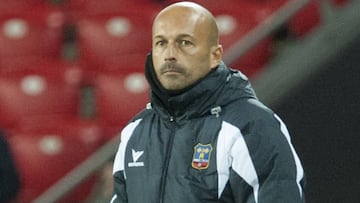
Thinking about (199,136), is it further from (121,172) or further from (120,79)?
(120,79)

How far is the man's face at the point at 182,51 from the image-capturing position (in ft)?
9.52

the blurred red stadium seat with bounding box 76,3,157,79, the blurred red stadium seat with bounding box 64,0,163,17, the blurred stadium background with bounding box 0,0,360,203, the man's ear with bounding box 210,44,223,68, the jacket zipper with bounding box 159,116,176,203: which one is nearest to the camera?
the jacket zipper with bounding box 159,116,176,203

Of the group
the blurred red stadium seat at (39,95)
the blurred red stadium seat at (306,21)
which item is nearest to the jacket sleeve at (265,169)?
the blurred red stadium seat at (306,21)

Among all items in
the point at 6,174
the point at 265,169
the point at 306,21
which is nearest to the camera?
the point at 265,169

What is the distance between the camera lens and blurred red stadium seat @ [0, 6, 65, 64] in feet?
18.7

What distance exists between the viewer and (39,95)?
548 cm

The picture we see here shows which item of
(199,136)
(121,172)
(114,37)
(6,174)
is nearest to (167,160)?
(199,136)

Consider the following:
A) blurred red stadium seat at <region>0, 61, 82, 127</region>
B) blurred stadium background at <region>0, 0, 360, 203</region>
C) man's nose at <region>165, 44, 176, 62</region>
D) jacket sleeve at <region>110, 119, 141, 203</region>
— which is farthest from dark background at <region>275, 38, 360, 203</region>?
man's nose at <region>165, 44, 176, 62</region>

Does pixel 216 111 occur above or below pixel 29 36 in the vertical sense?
below

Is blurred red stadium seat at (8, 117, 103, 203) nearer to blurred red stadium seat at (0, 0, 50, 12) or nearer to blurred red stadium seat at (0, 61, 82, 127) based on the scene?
blurred red stadium seat at (0, 61, 82, 127)

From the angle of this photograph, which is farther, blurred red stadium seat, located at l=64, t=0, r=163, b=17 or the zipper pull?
blurred red stadium seat, located at l=64, t=0, r=163, b=17

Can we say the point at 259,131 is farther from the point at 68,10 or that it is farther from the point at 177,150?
the point at 68,10

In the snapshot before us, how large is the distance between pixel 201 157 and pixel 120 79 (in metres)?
2.55

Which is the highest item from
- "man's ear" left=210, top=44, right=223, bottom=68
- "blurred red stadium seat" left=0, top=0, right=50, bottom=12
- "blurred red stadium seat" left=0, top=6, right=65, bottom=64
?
"blurred red stadium seat" left=0, top=0, right=50, bottom=12
